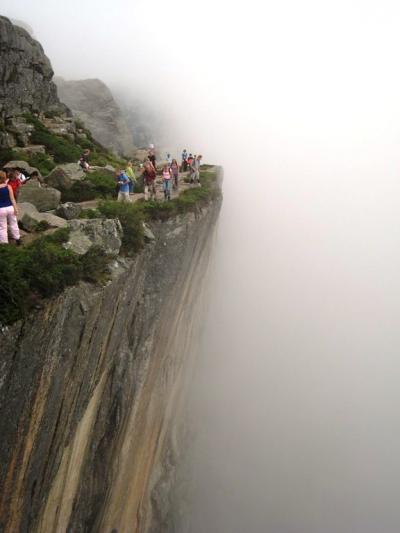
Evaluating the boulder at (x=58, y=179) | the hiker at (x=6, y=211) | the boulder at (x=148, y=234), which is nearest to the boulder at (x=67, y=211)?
the boulder at (x=148, y=234)

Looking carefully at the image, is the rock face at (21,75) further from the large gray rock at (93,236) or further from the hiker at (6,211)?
the hiker at (6,211)

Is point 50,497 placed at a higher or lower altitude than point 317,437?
higher

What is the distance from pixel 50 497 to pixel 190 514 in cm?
2159

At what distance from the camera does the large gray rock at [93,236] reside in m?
10.7

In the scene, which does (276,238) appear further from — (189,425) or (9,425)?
(9,425)

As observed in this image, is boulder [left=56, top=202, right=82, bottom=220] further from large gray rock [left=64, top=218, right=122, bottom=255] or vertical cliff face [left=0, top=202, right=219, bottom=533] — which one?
vertical cliff face [left=0, top=202, right=219, bottom=533]

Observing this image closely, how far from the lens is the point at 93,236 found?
1134cm

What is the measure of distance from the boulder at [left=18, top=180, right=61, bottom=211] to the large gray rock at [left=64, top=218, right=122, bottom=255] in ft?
8.69

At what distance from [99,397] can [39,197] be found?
6890mm

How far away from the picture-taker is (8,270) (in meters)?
8.20

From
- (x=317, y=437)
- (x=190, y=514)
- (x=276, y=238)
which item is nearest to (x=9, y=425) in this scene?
(x=190, y=514)

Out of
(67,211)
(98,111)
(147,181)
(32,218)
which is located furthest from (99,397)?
(98,111)

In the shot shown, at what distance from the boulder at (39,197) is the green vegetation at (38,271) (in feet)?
10.6

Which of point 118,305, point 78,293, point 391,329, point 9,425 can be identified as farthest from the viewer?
point 391,329
